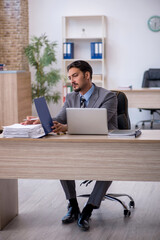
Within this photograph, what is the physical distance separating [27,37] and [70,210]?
628cm

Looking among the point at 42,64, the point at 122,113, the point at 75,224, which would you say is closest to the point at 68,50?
the point at 42,64

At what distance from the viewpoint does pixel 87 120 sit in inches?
119

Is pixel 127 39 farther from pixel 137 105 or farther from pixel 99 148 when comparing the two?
pixel 99 148

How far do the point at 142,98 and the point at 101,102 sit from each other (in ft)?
13.1

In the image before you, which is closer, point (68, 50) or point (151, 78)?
point (151, 78)

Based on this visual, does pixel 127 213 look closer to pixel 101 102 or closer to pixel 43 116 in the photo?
pixel 101 102

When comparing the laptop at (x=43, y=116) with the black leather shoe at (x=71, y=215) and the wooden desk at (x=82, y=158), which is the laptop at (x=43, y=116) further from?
the black leather shoe at (x=71, y=215)

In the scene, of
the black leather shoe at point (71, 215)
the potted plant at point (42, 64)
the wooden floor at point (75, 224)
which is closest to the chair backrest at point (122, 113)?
the wooden floor at point (75, 224)

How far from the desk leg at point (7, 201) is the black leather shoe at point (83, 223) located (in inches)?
22.7

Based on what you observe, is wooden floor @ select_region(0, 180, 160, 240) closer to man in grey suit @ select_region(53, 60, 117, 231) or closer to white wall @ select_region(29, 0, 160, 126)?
man in grey suit @ select_region(53, 60, 117, 231)

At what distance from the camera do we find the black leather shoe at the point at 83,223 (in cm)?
320

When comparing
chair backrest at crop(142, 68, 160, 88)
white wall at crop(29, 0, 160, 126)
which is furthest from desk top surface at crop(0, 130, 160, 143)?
white wall at crop(29, 0, 160, 126)

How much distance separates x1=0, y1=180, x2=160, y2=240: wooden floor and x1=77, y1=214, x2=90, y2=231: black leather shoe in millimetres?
35

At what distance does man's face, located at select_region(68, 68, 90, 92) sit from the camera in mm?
3406
